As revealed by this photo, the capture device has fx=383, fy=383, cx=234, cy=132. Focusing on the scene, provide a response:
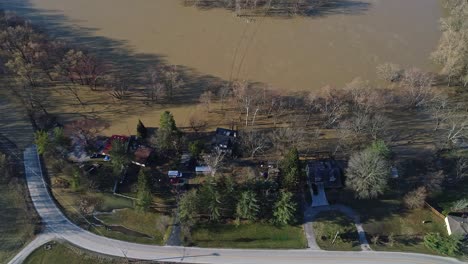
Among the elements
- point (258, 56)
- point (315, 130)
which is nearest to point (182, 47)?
point (258, 56)

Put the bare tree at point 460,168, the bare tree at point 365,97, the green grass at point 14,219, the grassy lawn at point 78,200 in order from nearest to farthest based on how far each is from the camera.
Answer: the green grass at point 14,219 → the grassy lawn at point 78,200 → the bare tree at point 460,168 → the bare tree at point 365,97

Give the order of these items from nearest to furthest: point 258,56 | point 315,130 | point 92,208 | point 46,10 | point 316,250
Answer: point 316,250
point 92,208
point 315,130
point 258,56
point 46,10

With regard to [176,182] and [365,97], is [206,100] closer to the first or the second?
[176,182]

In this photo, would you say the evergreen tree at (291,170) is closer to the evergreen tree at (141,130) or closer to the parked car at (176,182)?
the parked car at (176,182)

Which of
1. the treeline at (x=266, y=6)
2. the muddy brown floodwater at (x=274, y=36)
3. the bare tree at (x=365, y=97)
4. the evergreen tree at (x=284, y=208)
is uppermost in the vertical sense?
the treeline at (x=266, y=6)

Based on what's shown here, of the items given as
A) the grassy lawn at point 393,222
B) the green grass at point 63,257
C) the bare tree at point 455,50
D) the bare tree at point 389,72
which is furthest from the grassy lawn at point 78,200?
the bare tree at point 455,50

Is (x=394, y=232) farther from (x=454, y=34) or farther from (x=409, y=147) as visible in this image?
(x=454, y=34)
